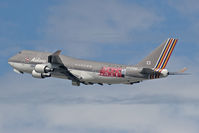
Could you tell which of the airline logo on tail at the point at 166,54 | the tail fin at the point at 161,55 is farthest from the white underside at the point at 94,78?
the airline logo on tail at the point at 166,54

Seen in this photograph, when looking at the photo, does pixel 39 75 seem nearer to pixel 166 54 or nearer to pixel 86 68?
pixel 86 68

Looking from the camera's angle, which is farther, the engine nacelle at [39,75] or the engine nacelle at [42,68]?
the engine nacelle at [39,75]

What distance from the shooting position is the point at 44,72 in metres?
81.2

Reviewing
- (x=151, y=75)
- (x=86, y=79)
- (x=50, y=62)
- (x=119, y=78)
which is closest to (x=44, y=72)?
(x=50, y=62)

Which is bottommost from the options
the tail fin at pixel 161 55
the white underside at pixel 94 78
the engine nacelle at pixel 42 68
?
the white underside at pixel 94 78

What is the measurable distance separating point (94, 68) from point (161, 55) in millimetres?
13050

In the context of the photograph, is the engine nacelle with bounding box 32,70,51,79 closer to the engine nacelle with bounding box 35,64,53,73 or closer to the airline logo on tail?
the engine nacelle with bounding box 35,64,53,73

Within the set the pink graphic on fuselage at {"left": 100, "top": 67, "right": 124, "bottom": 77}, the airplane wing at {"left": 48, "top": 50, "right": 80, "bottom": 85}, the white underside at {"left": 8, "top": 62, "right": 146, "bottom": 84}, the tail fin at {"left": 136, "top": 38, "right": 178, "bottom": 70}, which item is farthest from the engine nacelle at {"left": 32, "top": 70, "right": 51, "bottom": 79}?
the tail fin at {"left": 136, "top": 38, "right": 178, "bottom": 70}

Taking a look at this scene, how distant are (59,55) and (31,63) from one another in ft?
19.9

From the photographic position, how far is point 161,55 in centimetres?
7800

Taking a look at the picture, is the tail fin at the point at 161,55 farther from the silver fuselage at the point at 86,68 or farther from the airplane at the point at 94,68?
the silver fuselage at the point at 86,68

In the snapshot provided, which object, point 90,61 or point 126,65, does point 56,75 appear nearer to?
point 90,61

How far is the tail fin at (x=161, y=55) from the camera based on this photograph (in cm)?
7762

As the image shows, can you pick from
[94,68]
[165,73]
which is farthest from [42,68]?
[165,73]
